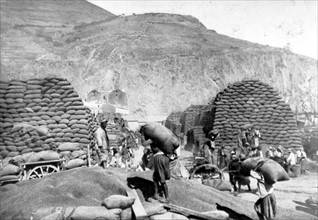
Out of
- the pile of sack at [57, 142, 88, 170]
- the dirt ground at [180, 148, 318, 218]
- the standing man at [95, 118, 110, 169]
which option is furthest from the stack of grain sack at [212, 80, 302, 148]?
the standing man at [95, 118, 110, 169]

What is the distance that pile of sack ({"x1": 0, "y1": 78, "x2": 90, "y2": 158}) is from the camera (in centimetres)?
1004

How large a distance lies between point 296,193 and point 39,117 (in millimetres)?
8218

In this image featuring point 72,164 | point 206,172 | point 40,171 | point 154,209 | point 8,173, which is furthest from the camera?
point 206,172

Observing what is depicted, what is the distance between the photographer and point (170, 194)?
5492 mm

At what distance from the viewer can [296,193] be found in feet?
31.5

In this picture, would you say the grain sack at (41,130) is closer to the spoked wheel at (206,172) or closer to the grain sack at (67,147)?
the grain sack at (67,147)

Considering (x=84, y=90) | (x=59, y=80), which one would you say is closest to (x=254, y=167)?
(x=59, y=80)

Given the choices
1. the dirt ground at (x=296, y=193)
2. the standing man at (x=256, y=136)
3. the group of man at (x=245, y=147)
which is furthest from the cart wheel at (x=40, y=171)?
the standing man at (x=256, y=136)

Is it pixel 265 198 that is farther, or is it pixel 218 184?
pixel 218 184

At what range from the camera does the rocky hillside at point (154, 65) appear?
50812 millimetres

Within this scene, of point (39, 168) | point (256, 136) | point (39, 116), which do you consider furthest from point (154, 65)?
point (39, 168)

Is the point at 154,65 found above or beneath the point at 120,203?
above

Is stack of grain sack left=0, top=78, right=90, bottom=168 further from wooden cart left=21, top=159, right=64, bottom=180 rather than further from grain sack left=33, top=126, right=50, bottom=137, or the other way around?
wooden cart left=21, top=159, right=64, bottom=180

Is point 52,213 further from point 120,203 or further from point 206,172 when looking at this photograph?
point 206,172
